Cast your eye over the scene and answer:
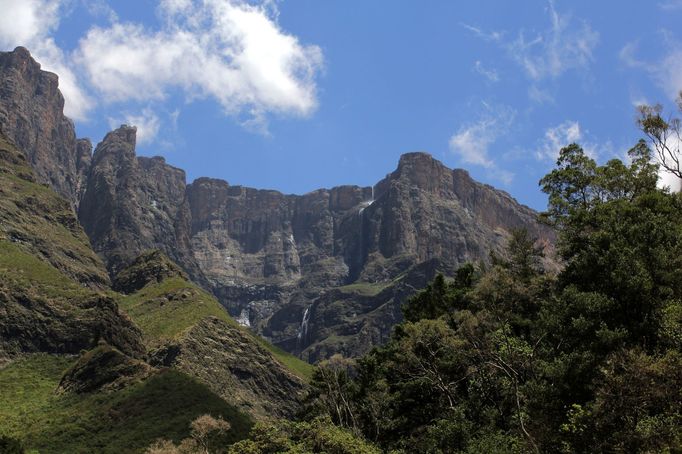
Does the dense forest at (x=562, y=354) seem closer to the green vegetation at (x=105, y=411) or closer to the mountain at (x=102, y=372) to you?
the green vegetation at (x=105, y=411)

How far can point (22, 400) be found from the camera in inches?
5202

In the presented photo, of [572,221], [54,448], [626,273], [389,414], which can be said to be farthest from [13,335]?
[626,273]

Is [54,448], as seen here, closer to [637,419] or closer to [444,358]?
[444,358]

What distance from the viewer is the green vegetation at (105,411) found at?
116625mm

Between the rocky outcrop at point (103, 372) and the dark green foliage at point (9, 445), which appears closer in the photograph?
the dark green foliage at point (9, 445)

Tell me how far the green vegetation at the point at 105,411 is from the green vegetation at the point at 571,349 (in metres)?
53.6

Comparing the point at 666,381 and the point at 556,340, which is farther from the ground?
the point at 556,340

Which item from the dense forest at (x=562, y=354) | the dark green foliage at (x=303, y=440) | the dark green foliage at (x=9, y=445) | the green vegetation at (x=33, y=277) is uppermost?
the green vegetation at (x=33, y=277)

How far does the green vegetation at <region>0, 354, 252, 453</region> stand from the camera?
11662 centimetres

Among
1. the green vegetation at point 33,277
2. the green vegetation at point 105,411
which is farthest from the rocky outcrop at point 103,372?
the green vegetation at point 33,277

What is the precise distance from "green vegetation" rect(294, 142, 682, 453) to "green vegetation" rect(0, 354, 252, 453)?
53.6 metres

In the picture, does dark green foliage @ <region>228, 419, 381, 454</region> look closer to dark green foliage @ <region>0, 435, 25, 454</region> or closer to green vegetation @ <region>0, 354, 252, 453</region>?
dark green foliage @ <region>0, 435, 25, 454</region>

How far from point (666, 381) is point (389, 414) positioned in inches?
1789

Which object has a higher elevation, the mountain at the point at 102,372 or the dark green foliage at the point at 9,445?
the mountain at the point at 102,372
